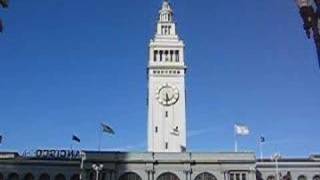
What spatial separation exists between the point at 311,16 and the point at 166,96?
84186 millimetres

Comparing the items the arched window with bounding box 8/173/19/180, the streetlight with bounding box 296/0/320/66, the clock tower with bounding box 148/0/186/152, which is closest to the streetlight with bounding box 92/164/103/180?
the arched window with bounding box 8/173/19/180

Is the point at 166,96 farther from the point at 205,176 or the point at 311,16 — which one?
the point at 311,16

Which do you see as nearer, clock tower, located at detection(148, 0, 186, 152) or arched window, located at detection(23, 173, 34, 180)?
arched window, located at detection(23, 173, 34, 180)

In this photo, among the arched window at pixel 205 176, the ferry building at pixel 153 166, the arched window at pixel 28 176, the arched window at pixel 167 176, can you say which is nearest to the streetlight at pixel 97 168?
the ferry building at pixel 153 166

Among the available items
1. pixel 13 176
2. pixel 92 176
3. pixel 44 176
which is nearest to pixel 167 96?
pixel 92 176

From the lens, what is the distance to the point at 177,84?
5477 inches

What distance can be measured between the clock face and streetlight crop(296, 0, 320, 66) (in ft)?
272

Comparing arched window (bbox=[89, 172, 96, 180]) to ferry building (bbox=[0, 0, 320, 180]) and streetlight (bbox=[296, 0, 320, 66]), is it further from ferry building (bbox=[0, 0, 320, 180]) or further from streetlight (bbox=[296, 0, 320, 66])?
streetlight (bbox=[296, 0, 320, 66])

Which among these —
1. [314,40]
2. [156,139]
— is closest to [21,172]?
[156,139]

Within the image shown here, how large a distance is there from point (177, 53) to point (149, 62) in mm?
7232

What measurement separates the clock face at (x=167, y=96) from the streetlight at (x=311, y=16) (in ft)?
272

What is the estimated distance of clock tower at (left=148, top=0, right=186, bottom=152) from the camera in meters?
134

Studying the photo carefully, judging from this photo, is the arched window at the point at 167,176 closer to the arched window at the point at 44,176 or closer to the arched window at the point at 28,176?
the arched window at the point at 44,176

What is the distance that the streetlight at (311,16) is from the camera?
54.3 meters
